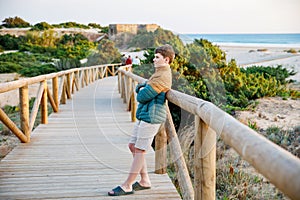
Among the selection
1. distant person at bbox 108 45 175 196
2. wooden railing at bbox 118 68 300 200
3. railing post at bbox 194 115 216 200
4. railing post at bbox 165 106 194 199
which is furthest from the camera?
distant person at bbox 108 45 175 196

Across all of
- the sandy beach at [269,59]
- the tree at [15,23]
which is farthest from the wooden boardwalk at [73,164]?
the tree at [15,23]

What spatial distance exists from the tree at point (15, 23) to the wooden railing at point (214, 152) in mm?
51219

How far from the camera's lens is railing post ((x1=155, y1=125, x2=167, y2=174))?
3446mm

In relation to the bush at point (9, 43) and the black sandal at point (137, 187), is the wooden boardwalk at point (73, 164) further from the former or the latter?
the bush at point (9, 43)

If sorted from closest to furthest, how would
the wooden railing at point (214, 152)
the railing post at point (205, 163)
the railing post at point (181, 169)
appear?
the wooden railing at point (214, 152) → the railing post at point (205, 163) → the railing post at point (181, 169)

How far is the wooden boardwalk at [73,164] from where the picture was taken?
3102 millimetres

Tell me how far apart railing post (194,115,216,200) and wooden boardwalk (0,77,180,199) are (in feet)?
2.74

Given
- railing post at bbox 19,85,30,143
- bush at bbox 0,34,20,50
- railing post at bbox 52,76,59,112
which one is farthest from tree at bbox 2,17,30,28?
railing post at bbox 19,85,30,143

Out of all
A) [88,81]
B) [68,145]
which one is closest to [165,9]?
[68,145]

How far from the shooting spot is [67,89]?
988cm

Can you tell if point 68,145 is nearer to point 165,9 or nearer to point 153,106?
point 153,106

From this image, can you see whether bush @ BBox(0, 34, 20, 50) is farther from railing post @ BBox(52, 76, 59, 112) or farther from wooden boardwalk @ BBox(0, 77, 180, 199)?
wooden boardwalk @ BBox(0, 77, 180, 199)

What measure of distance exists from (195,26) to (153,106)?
6.34m

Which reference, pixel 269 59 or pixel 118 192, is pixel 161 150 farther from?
pixel 269 59
